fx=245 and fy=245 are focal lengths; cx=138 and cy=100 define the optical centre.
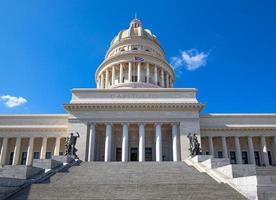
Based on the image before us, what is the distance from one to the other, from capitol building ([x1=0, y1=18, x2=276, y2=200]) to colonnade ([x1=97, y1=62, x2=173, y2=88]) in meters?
10.6

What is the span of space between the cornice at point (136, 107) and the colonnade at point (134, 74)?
13.3m

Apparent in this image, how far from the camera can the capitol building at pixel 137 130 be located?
32.7 m

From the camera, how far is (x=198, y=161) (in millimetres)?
21422

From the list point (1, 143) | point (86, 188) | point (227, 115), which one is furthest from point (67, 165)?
point (227, 115)

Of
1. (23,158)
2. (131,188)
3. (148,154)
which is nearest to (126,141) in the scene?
(148,154)

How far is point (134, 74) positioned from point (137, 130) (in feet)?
49.9

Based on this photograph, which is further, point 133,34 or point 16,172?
point 133,34

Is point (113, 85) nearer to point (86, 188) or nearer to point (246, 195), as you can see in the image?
point (86, 188)

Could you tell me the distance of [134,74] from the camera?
47844mm

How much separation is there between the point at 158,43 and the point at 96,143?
31.9 meters

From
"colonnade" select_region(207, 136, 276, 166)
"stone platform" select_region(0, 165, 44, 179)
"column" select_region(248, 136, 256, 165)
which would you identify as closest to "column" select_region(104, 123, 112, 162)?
"colonnade" select_region(207, 136, 276, 166)

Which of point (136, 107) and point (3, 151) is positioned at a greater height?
point (136, 107)

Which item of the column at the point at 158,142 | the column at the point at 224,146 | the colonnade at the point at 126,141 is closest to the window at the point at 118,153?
the colonnade at the point at 126,141

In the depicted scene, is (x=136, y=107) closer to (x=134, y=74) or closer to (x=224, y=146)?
(x=224, y=146)
